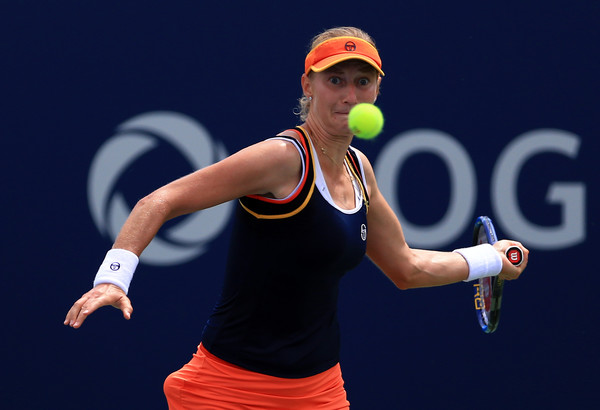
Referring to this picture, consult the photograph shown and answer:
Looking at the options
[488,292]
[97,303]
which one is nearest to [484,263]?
[488,292]

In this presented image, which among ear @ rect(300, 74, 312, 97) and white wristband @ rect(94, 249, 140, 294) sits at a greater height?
ear @ rect(300, 74, 312, 97)

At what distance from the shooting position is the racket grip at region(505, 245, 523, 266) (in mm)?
2900

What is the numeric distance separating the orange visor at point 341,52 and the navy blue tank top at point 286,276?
0.21m

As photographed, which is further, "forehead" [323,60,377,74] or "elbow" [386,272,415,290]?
"elbow" [386,272,415,290]

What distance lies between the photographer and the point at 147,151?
160 inches

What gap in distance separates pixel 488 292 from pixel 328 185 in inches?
44.4

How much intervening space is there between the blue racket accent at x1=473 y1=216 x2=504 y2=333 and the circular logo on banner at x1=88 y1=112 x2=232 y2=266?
4.40 ft

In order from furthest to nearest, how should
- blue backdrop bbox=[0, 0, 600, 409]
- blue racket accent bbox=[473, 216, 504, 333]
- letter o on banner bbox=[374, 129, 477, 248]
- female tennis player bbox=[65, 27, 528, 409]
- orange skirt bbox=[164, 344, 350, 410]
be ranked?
letter o on banner bbox=[374, 129, 477, 248] < blue backdrop bbox=[0, 0, 600, 409] < blue racket accent bbox=[473, 216, 504, 333] < orange skirt bbox=[164, 344, 350, 410] < female tennis player bbox=[65, 27, 528, 409]

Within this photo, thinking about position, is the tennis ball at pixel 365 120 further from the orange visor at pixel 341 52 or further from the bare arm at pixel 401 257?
the bare arm at pixel 401 257

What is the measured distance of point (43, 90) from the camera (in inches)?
159

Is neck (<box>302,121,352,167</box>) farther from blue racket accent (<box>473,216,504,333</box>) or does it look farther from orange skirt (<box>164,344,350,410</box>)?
blue racket accent (<box>473,216,504,333</box>)

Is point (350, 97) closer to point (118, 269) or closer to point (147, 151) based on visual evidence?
point (118, 269)

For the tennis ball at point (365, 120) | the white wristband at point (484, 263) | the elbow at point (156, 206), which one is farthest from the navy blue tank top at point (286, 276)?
the white wristband at point (484, 263)

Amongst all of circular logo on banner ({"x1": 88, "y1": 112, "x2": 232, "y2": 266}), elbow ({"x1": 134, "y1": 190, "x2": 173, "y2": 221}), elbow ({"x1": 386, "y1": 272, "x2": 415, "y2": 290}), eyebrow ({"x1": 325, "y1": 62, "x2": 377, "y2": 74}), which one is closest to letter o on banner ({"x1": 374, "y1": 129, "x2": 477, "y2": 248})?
circular logo on banner ({"x1": 88, "y1": 112, "x2": 232, "y2": 266})
